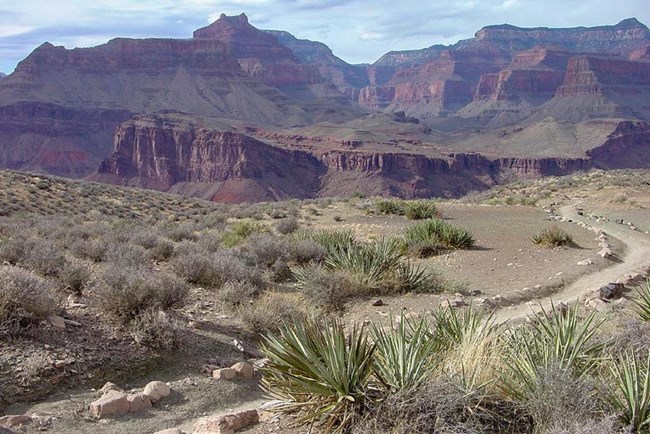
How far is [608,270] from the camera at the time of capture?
44.5ft

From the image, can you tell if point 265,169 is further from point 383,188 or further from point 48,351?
point 48,351

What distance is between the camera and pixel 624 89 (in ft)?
574

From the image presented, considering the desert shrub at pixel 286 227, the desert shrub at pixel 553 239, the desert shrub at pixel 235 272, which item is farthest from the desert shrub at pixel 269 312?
the desert shrub at pixel 286 227

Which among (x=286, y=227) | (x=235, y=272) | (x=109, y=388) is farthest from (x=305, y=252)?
(x=109, y=388)

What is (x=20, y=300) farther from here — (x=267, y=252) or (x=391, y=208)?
(x=391, y=208)

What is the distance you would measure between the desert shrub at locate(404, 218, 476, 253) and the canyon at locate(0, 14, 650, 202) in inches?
2821

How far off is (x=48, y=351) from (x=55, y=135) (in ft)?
430

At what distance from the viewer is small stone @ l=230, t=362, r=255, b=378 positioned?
297 inches

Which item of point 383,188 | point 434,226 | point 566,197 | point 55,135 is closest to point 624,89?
point 383,188

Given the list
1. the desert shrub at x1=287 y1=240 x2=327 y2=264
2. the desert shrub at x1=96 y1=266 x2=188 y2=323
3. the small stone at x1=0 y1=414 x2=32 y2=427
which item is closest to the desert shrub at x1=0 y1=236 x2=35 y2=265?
the desert shrub at x1=96 y1=266 x2=188 y2=323

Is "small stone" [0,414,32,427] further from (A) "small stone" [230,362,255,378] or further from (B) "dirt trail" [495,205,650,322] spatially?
(B) "dirt trail" [495,205,650,322]

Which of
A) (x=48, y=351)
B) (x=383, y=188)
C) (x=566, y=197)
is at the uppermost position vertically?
(x=48, y=351)

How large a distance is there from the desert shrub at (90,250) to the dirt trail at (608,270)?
793 cm

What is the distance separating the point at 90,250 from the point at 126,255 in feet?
6.39
